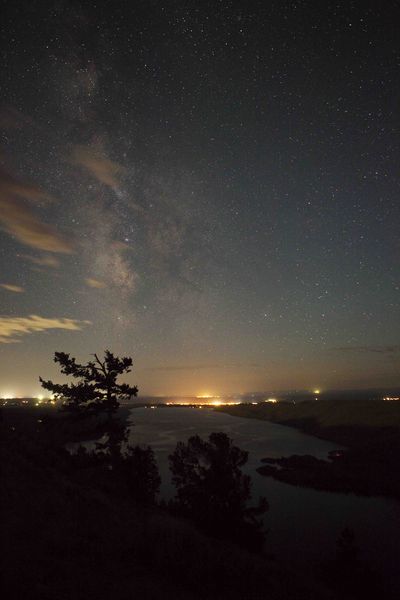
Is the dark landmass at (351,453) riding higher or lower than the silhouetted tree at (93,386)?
lower

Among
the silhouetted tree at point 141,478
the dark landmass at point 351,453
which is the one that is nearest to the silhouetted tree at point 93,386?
the silhouetted tree at point 141,478

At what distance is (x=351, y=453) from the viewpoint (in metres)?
56.1

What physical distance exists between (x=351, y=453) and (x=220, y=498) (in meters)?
45.2

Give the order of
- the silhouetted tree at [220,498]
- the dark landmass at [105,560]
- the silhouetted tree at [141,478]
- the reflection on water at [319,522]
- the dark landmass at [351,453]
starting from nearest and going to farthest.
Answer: the dark landmass at [105,560] → the silhouetted tree at [220,498] → the silhouetted tree at [141,478] → the reflection on water at [319,522] → the dark landmass at [351,453]

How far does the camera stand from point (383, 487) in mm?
38344

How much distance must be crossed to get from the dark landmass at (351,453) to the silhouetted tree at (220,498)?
916 inches

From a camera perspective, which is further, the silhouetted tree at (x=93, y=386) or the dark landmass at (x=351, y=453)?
the dark landmass at (x=351, y=453)

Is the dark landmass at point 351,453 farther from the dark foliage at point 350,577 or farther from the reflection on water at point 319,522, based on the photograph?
the dark foliage at point 350,577

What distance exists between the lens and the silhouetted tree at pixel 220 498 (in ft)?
60.7

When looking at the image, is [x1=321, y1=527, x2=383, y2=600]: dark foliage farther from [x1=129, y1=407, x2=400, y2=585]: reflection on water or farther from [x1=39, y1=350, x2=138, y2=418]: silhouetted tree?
[x1=39, y1=350, x2=138, y2=418]: silhouetted tree

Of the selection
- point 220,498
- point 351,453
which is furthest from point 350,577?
point 351,453

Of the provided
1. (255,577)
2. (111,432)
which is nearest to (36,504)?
(255,577)

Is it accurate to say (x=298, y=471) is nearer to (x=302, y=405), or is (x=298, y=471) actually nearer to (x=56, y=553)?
(x=56, y=553)

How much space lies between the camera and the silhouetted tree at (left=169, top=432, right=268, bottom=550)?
18516 mm
